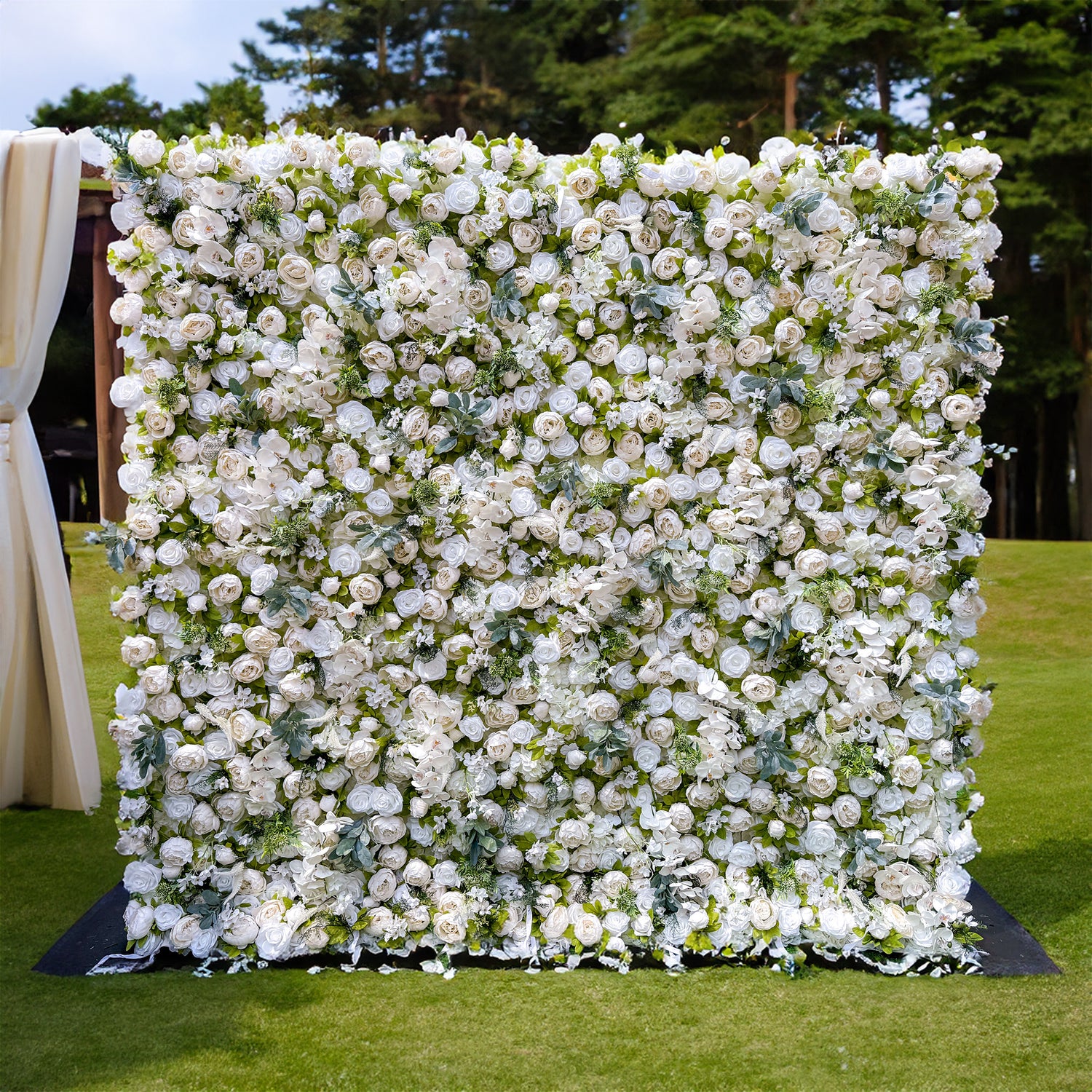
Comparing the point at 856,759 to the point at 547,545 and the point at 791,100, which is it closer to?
the point at 547,545

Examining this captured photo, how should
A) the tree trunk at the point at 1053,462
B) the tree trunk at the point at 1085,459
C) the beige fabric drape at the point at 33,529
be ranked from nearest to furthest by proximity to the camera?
the beige fabric drape at the point at 33,529, the tree trunk at the point at 1085,459, the tree trunk at the point at 1053,462

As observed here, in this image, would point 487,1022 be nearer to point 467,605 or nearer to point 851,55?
point 467,605

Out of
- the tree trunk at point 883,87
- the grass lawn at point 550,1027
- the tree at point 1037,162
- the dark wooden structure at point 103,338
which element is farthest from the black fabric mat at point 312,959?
the tree trunk at point 883,87

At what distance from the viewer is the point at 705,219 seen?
2855 mm

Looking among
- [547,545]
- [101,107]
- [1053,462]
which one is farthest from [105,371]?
[1053,462]

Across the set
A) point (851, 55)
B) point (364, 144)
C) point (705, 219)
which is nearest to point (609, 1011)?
point (705, 219)

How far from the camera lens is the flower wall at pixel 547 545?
2.83 meters

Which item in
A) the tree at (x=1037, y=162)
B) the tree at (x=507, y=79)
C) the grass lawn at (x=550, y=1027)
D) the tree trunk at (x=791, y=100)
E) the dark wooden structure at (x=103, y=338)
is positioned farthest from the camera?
the tree at (x=507, y=79)

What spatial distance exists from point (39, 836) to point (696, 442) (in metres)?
3.06

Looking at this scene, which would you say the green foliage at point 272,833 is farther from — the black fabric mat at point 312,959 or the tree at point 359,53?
the tree at point 359,53

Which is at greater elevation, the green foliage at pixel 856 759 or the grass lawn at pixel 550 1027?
the green foliage at pixel 856 759

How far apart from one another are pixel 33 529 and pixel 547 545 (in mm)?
2261

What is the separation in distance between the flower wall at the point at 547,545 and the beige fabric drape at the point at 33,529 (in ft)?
3.78

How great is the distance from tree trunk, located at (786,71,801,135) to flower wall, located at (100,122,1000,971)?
35.8ft
